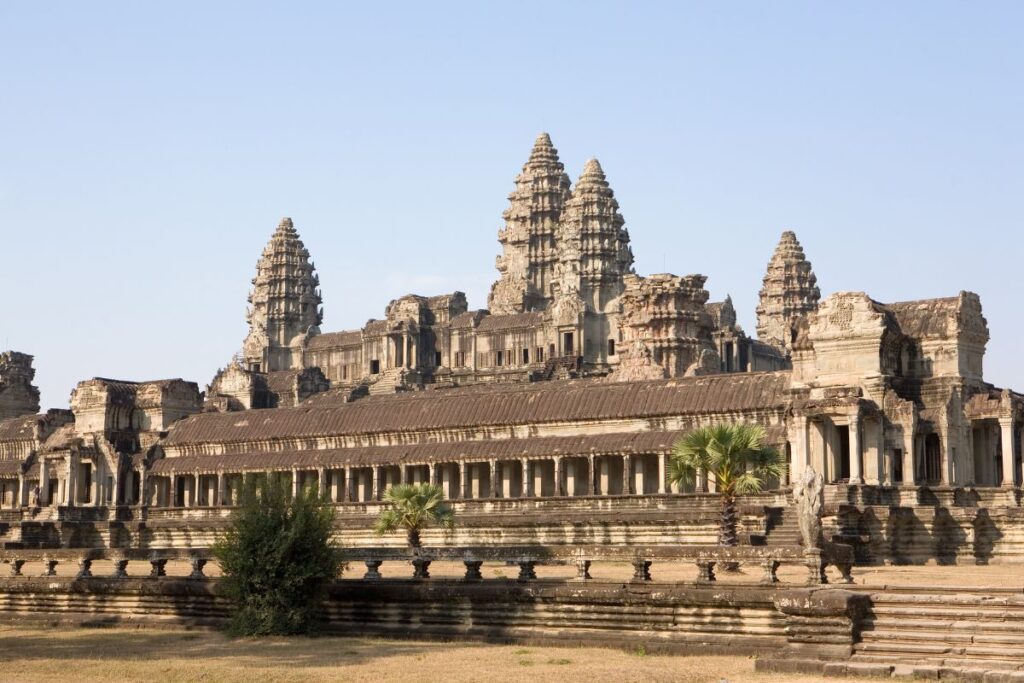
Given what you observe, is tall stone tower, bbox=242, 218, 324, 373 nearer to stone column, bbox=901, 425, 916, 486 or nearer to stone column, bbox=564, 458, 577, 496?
stone column, bbox=564, 458, 577, 496

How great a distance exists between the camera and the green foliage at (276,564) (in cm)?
3650

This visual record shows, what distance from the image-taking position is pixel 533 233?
16612cm

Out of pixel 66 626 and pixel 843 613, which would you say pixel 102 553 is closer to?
pixel 66 626

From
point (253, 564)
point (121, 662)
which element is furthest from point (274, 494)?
point (121, 662)

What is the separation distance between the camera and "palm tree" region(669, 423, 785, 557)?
55.6 metres

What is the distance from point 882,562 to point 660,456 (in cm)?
1706

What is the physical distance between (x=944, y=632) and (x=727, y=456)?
26783 mm

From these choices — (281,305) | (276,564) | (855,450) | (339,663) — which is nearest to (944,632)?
(339,663)

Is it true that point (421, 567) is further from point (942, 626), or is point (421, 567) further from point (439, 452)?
point (439, 452)

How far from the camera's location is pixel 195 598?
3953 cm

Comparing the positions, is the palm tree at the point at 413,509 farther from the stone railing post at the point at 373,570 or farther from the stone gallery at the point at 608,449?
the stone railing post at the point at 373,570

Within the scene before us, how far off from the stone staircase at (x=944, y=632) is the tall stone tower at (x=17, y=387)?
11187cm

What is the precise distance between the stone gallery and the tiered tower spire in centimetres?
423

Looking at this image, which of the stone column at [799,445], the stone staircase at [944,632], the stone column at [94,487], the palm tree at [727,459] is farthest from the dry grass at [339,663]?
the stone column at [94,487]
